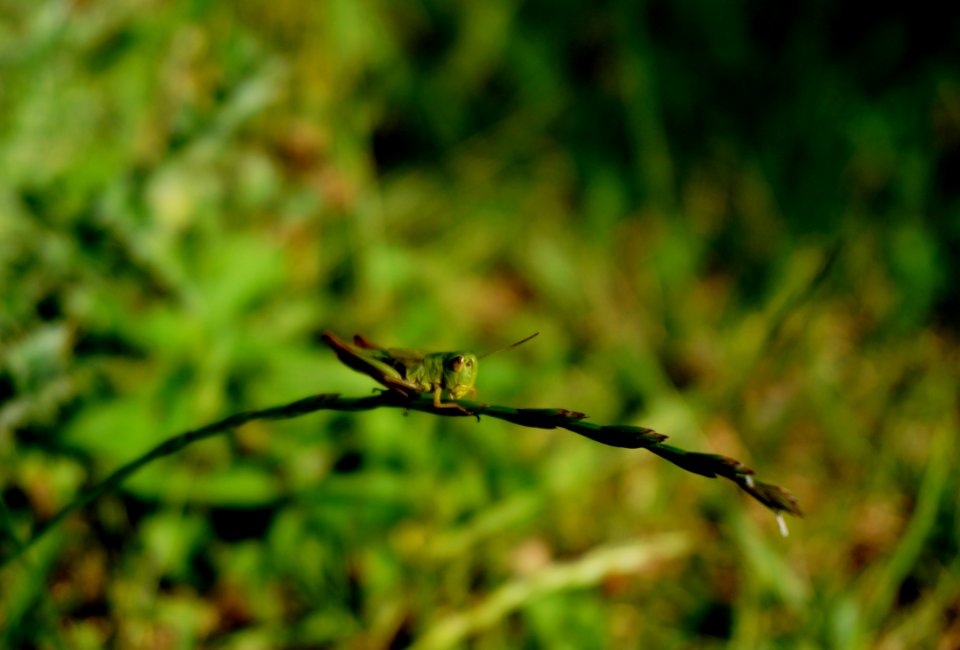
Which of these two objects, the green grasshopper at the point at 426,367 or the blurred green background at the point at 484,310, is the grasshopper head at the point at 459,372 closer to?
the green grasshopper at the point at 426,367

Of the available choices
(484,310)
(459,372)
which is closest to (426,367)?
(459,372)

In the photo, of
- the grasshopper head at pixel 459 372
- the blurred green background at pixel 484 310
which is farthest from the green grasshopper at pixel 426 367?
the blurred green background at pixel 484 310

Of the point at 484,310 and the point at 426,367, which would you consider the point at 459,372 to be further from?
the point at 484,310

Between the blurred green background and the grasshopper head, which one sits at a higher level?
the blurred green background

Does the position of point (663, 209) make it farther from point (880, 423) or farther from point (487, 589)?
point (487, 589)

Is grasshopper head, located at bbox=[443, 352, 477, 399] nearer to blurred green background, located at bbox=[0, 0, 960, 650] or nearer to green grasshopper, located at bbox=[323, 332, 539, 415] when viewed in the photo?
green grasshopper, located at bbox=[323, 332, 539, 415]

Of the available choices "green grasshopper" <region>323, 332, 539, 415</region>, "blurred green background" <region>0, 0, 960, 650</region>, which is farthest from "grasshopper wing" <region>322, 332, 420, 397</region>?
Result: "blurred green background" <region>0, 0, 960, 650</region>
